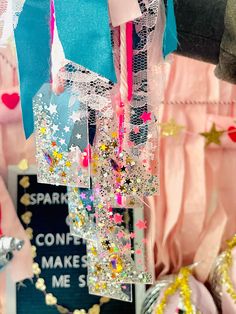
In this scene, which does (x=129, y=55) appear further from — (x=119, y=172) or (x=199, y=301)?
(x=199, y=301)

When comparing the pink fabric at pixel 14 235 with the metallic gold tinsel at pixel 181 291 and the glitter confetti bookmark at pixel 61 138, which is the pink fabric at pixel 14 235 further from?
the glitter confetti bookmark at pixel 61 138

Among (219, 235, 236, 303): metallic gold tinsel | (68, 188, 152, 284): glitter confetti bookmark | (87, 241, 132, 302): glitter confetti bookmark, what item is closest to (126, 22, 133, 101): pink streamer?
(68, 188, 152, 284): glitter confetti bookmark

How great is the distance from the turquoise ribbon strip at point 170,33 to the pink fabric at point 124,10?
5cm

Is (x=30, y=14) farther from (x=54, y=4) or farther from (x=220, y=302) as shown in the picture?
Result: (x=220, y=302)

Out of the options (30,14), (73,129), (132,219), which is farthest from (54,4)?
(132,219)

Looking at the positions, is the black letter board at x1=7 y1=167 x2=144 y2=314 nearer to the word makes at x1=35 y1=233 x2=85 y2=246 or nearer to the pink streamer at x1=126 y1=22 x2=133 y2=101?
the word makes at x1=35 y1=233 x2=85 y2=246

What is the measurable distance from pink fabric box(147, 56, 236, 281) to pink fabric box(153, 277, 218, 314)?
2.8 inches

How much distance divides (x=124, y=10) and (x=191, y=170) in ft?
2.69

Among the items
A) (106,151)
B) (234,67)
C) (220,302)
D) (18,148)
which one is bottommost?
(220,302)

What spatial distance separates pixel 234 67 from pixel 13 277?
0.90 metres

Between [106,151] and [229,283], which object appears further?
[229,283]

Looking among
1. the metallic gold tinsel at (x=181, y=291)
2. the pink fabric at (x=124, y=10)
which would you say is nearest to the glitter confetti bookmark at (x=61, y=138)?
the pink fabric at (x=124, y=10)

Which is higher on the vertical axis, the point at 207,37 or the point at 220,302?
the point at 207,37

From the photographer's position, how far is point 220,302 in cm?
130
